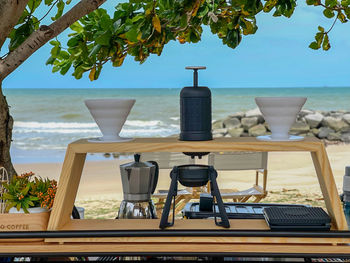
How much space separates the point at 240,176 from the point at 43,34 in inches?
323

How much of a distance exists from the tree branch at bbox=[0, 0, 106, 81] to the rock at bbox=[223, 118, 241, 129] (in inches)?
640

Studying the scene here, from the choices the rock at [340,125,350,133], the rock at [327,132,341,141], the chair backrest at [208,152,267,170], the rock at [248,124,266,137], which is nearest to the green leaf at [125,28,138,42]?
the chair backrest at [208,152,267,170]

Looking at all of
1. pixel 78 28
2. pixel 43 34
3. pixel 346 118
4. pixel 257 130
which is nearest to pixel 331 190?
pixel 43 34

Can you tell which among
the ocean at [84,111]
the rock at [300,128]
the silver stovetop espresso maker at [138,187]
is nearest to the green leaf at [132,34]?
the silver stovetop espresso maker at [138,187]

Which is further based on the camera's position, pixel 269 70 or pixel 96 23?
pixel 269 70

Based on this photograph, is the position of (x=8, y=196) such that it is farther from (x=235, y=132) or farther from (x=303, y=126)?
(x=303, y=126)

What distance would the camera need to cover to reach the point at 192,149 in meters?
1.79

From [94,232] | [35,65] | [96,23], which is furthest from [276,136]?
[35,65]

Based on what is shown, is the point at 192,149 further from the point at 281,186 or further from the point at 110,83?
the point at 110,83

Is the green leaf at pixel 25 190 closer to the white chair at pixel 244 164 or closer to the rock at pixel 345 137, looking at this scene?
the white chair at pixel 244 164

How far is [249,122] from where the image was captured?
59.6 feet

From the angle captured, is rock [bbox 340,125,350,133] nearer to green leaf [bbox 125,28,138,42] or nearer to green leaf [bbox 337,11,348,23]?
green leaf [bbox 337,11,348,23]

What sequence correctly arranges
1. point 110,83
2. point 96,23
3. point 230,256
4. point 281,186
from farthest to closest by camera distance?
point 110,83 < point 281,186 < point 96,23 < point 230,256

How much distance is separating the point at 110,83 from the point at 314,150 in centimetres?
3134
